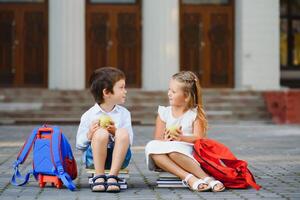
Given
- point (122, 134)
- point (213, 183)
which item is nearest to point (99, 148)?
point (122, 134)

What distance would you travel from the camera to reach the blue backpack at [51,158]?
8.37m

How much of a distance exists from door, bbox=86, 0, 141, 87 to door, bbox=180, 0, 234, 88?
1.50 m

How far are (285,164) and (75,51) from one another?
15.6 metres

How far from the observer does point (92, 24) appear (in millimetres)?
27422

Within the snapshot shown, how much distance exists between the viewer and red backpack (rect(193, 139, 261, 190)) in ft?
27.2

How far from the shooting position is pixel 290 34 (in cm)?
3086

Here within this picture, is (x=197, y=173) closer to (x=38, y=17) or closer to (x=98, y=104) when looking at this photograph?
(x=98, y=104)

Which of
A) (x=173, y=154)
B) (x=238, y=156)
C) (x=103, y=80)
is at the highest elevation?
(x=103, y=80)

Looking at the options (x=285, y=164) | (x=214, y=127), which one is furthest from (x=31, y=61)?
Answer: (x=285, y=164)

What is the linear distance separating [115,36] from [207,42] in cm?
301

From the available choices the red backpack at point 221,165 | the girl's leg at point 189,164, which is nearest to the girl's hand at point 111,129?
the girl's leg at point 189,164

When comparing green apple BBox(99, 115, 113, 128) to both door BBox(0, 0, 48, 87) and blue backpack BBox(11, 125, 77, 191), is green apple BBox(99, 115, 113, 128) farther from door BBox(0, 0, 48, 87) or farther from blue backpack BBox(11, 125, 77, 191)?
door BBox(0, 0, 48, 87)

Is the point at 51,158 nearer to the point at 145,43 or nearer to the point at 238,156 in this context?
the point at 238,156

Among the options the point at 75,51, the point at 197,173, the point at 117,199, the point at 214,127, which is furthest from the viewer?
the point at 75,51
